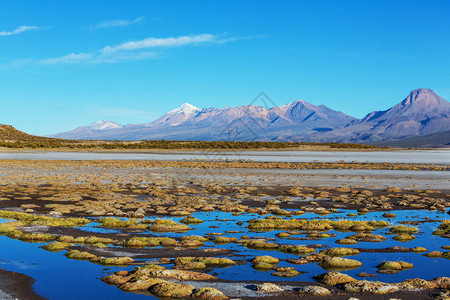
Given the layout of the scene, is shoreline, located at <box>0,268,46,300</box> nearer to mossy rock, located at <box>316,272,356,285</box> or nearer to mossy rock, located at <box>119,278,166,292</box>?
mossy rock, located at <box>119,278,166,292</box>

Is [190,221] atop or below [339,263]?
atop

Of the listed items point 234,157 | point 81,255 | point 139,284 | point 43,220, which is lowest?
point 139,284

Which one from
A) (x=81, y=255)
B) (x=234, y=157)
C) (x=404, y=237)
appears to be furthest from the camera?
(x=234, y=157)

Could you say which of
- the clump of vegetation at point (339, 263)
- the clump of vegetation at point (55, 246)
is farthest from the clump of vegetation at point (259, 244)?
the clump of vegetation at point (55, 246)

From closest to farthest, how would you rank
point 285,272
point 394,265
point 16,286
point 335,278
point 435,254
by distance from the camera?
point 16,286
point 335,278
point 285,272
point 394,265
point 435,254

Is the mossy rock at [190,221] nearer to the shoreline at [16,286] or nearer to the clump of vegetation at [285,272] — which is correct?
the clump of vegetation at [285,272]

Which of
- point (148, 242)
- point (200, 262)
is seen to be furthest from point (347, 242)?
point (148, 242)

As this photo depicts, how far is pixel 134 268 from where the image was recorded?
14008 mm

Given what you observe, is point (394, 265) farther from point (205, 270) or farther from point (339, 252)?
point (205, 270)

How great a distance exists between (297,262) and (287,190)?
20584mm

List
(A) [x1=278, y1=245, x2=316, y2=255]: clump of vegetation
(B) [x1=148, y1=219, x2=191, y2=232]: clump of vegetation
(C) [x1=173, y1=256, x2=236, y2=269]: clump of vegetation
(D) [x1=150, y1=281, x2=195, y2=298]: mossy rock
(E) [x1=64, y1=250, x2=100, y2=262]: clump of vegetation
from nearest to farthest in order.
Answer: (D) [x1=150, y1=281, x2=195, y2=298]: mossy rock, (C) [x1=173, y1=256, x2=236, y2=269]: clump of vegetation, (E) [x1=64, y1=250, x2=100, y2=262]: clump of vegetation, (A) [x1=278, y1=245, x2=316, y2=255]: clump of vegetation, (B) [x1=148, y1=219, x2=191, y2=232]: clump of vegetation

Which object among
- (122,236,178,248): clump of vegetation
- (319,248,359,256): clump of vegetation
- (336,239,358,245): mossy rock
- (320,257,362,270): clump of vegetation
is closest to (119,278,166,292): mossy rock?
(122,236,178,248): clump of vegetation

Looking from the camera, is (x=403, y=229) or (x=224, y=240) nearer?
(x=224, y=240)

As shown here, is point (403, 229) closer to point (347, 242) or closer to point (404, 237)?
point (404, 237)
